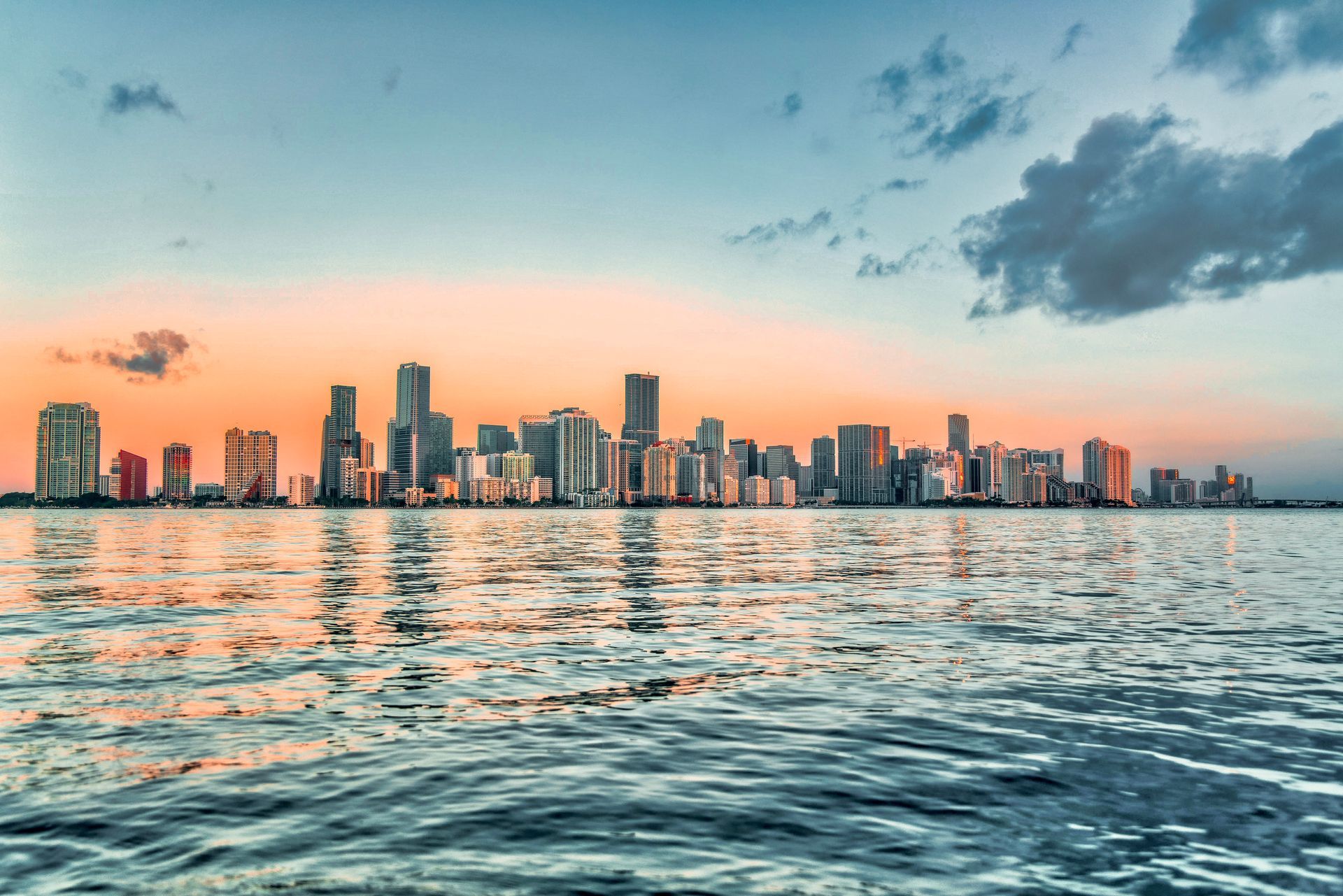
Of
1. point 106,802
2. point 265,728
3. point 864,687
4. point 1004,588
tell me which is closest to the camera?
point 106,802

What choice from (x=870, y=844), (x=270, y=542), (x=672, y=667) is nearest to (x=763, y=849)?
(x=870, y=844)

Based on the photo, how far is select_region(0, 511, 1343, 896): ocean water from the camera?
1212cm

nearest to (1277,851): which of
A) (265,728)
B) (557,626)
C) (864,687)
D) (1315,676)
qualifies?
(864,687)

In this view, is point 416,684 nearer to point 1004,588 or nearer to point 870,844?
point 870,844

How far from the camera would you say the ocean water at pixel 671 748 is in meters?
12.1

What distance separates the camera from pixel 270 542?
11931cm

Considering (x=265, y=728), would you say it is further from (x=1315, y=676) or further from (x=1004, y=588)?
(x=1004, y=588)

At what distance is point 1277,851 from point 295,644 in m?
28.1

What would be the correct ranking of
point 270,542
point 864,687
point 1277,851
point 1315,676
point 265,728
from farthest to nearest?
point 270,542 < point 1315,676 < point 864,687 < point 265,728 < point 1277,851

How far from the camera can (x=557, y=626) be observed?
1415 inches

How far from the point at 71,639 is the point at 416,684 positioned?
17.0 meters

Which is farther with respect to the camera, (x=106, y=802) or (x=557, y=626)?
(x=557, y=626)

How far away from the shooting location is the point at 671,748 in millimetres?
17797

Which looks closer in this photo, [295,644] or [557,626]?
[295,644]
